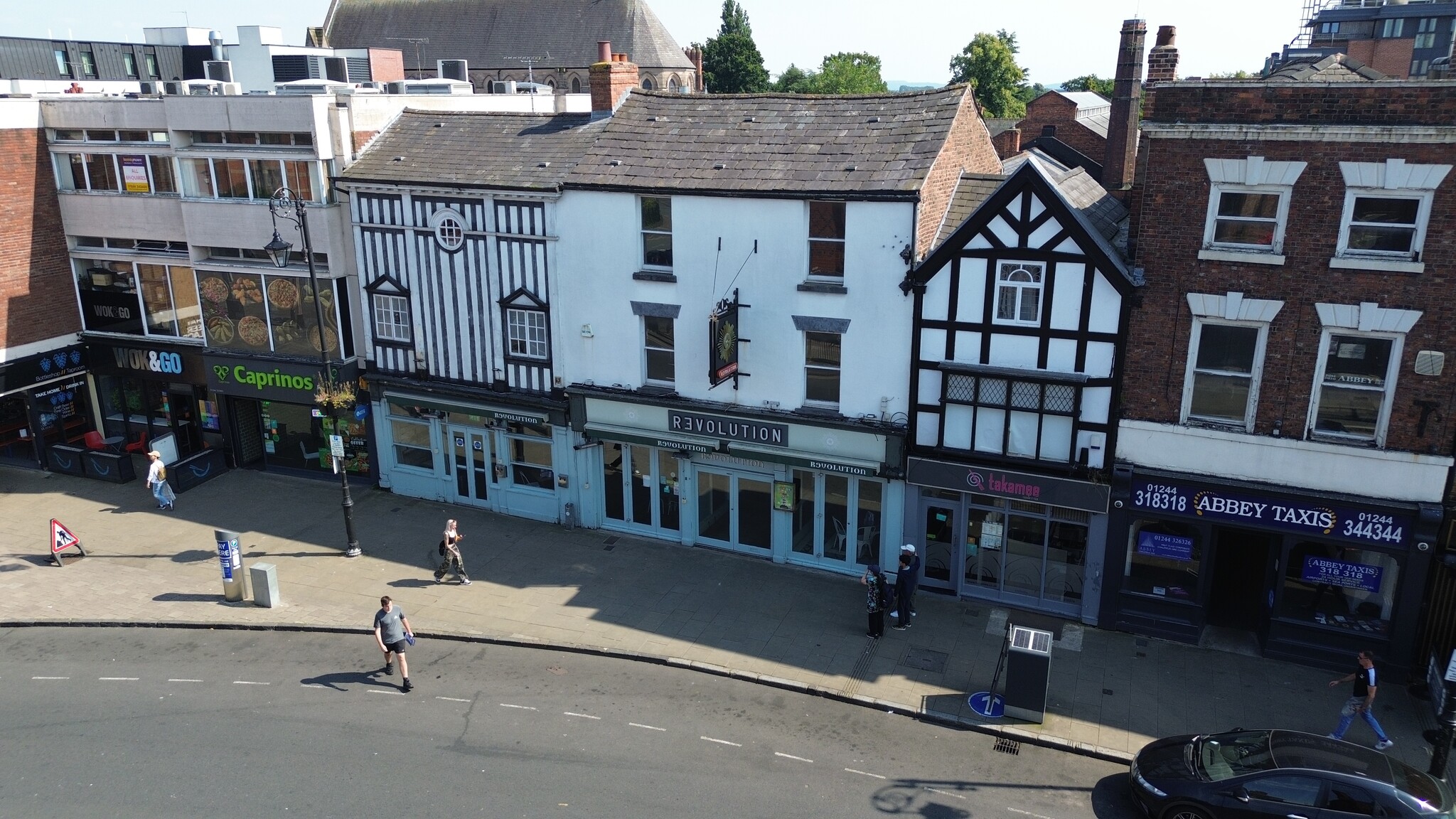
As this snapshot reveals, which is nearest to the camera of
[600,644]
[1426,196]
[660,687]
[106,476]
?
[1426,196]

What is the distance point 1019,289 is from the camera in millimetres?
17750

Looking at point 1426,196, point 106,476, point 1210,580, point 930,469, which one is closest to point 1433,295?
point 1426,196

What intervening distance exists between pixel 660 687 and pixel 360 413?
1251 cm

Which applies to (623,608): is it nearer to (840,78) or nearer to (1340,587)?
(1340,587)

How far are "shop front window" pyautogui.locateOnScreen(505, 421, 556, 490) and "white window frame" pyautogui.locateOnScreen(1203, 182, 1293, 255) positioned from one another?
1456 cm

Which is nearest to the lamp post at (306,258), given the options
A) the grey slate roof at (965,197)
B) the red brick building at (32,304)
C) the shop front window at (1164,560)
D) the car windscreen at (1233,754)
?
the red brick building at (32,304)

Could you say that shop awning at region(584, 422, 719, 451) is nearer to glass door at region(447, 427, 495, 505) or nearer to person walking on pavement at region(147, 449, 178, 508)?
glass door at region(447, 427, 495, 505)

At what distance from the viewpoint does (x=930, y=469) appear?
18.8 meters

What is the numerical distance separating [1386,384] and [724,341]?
11558 mm

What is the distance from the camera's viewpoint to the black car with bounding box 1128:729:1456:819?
11.6 meters

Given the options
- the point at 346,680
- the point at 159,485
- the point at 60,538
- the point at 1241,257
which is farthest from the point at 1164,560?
the point at 159,485

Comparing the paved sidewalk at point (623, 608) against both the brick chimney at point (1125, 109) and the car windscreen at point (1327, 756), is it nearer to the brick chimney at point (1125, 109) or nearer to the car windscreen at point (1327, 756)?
the car windscreen at point (1327, 756)

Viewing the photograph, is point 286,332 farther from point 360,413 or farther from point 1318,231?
point 1318,231

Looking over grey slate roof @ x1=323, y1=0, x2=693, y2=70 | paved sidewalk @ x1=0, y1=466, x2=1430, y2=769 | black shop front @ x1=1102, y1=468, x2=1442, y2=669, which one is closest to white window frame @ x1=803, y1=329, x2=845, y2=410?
paved sidewalk @ x1=0, y1=466, x2=1430, y2=769
